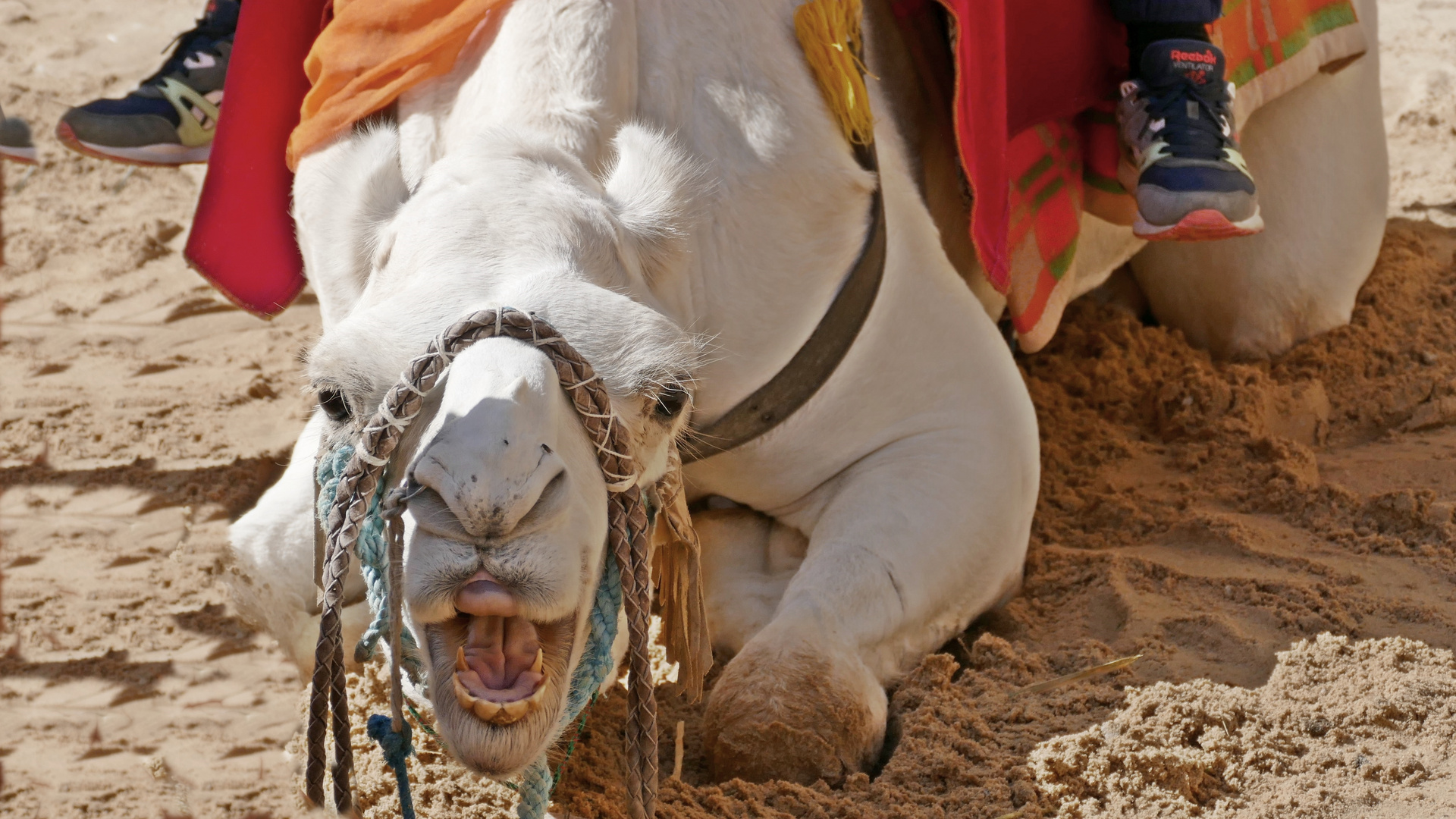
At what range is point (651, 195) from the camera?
6.42ft

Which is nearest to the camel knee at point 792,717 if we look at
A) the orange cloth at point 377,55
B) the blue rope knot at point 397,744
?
the blue rope knot at point 397,744

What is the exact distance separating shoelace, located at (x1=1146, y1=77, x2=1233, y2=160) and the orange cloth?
4.96ft

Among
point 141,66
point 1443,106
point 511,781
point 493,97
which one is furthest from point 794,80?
point 141,66

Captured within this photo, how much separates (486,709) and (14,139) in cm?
292

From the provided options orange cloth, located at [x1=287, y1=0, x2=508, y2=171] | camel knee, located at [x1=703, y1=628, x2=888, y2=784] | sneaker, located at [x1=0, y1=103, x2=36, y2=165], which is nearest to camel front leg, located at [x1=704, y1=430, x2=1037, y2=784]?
camel knee, located at [x1=703, y1=628, x2=888, y2=784]

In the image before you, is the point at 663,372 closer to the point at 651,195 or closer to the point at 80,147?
the point at 651,195

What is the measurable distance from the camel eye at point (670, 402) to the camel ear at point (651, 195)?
0.19 meters

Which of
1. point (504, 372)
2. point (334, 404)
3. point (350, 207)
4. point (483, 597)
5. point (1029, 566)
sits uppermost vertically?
point (350, 207)

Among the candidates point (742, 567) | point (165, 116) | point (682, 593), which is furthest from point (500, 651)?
point (165, 116)

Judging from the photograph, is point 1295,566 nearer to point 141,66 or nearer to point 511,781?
point 511,781

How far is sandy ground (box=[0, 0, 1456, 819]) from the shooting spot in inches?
84.4

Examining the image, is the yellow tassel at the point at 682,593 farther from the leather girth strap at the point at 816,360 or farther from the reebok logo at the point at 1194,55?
the reebok logo at the point at 1194,55

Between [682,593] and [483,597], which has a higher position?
[483,597]

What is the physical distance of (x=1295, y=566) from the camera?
2.74 m
